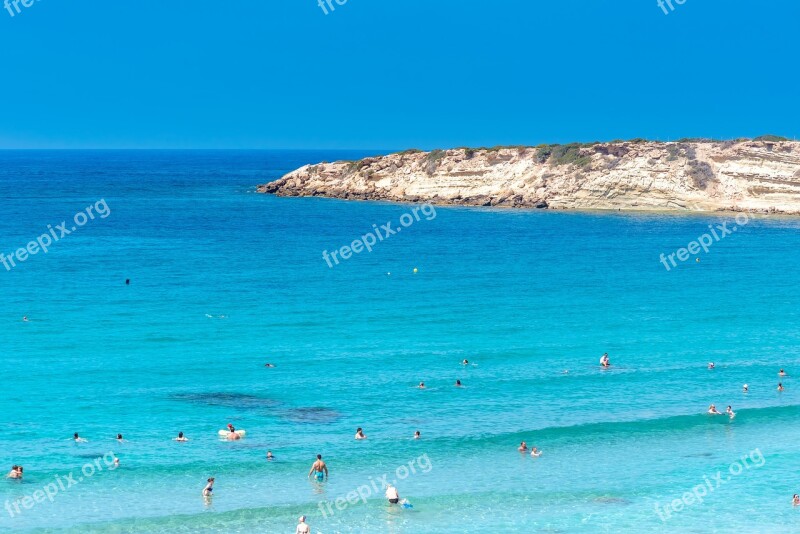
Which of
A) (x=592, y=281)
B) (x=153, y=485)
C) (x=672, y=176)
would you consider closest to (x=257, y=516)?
(x=153, y=485)

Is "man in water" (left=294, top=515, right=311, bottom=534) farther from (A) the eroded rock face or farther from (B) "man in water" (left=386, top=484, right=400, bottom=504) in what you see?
(A) the eroded rock face

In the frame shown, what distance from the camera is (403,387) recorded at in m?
46.5

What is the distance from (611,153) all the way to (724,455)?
3873 inches

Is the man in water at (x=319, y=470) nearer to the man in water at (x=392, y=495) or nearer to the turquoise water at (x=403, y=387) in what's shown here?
the turquoise water at (x=403, y=387)

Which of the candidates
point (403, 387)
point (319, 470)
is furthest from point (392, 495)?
point (403, 387)

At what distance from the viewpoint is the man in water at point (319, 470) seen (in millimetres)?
35562

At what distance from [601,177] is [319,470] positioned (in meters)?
→ 101

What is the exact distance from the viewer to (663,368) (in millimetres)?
50531

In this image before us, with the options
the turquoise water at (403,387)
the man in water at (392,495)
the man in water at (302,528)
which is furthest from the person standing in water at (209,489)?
the man in water at (392,495)

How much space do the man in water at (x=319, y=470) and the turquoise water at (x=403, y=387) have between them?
16.8 inches

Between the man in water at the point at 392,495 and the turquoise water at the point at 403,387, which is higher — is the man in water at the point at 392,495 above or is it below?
below

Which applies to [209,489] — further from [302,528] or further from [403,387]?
[403,387]

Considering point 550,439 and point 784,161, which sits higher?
point 784,161

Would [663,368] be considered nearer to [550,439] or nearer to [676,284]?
[550,439]
